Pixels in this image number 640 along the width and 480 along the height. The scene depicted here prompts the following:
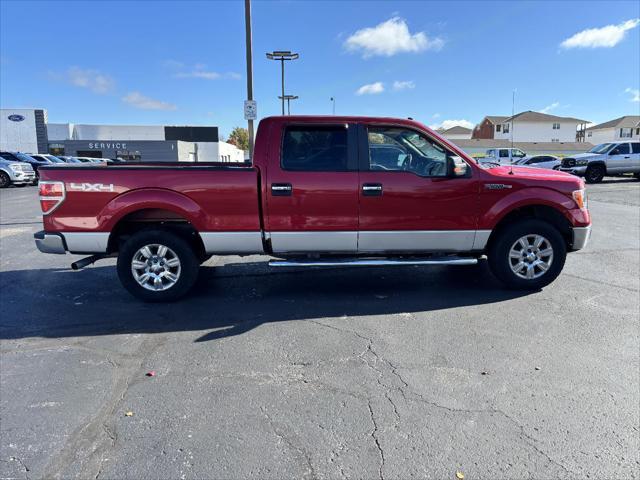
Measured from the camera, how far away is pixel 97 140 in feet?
178

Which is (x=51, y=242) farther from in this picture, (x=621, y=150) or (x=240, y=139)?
(x=240, y=139)

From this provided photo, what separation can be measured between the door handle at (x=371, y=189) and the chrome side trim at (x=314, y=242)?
48 centimetres

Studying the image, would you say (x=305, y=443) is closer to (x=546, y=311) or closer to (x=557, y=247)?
(x=546, y=311)

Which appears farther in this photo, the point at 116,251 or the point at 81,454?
the point at 116,251

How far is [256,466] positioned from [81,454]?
1.03m

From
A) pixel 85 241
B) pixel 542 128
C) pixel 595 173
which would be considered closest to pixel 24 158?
pixel 85 241

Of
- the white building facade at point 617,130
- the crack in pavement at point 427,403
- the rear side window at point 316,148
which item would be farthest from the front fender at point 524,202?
the white building facade at point 617,130

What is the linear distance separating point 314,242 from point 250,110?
28.6 ft

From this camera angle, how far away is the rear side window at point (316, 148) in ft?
15.9

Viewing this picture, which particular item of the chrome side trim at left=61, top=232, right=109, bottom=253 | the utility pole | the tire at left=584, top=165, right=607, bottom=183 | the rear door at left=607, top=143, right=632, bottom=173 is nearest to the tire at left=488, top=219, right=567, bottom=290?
the chrome side trim at left=61, top=232, right=109, bottom=253

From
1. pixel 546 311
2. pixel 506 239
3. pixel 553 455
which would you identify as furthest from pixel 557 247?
pixel 553 455

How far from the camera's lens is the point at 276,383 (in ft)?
10.4

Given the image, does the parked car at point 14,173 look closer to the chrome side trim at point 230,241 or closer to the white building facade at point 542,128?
the chrome side trim at point 230,241

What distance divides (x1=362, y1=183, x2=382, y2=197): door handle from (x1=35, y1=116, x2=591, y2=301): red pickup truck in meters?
0.01
